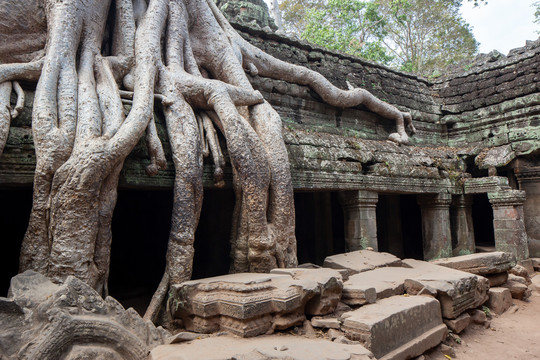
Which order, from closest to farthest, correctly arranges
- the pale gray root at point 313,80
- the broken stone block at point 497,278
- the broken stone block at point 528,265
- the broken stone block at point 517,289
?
1. the broken stone block at point 497,278
2. the broken stone block at point 517,289
3. the pale gray root at point 313,80
4. the broken stone block at point 528,265

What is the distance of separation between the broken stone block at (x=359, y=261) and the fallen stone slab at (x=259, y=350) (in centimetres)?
186

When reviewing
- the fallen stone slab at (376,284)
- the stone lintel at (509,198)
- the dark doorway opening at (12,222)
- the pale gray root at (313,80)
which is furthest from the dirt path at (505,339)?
the dark doorway opening at (12,222)

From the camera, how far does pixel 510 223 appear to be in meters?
6.74

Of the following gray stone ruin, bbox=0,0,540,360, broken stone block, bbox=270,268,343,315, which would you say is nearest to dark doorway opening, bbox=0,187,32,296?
gray stone ruin, bbox=0,0,540,360

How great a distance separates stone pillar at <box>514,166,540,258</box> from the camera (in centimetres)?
720

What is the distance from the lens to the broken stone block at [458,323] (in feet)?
12.3

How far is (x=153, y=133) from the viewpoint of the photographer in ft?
11.7

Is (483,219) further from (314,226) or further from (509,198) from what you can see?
(314,226)

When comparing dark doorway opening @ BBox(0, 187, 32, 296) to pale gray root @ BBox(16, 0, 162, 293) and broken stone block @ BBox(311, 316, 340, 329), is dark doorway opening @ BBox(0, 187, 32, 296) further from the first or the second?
broken stone block @ BBox(311, 316, 340, 329)

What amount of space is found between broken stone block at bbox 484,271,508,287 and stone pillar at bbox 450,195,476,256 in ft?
7.52

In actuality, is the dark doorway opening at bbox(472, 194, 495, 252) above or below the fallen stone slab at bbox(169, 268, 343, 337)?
above

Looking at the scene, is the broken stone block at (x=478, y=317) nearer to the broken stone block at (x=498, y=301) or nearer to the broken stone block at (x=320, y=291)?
the broken stone block at (x=498, y=301)

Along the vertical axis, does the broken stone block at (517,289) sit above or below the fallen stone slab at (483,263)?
below

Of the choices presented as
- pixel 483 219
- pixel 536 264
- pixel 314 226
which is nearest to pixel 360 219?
pixel 314 226
